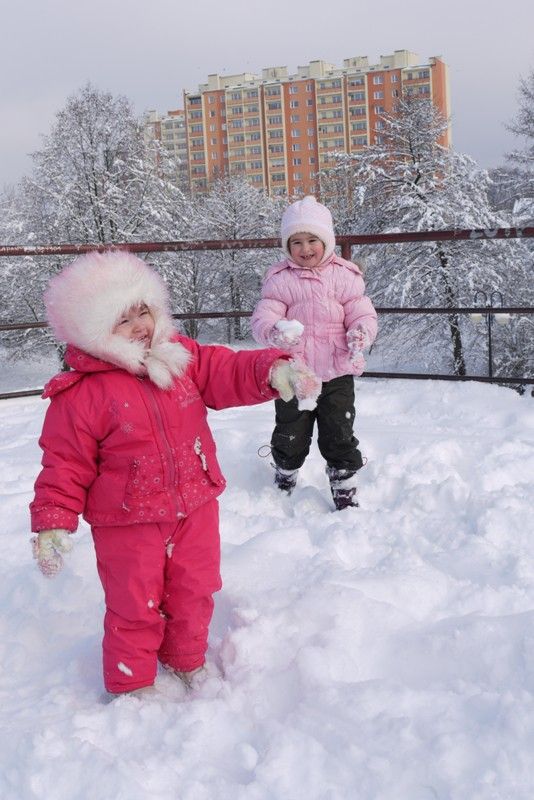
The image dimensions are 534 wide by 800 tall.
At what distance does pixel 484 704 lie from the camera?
1689 mm

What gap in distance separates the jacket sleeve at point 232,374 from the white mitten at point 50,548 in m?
0.57

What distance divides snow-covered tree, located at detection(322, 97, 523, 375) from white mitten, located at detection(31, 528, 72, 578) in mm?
17461

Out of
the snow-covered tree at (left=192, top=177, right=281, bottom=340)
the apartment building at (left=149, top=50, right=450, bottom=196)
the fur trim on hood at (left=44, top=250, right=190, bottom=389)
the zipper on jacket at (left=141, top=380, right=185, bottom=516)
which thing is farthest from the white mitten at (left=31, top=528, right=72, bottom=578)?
the apartment building at (left=149, top=50, right=450, bottom=196)

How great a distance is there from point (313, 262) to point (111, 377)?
4.88 feet

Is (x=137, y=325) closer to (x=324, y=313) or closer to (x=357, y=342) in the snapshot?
(x=357, y=342)

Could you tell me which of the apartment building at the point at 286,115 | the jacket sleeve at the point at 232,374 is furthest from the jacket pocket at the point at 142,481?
the apartment building at the point at 286,115

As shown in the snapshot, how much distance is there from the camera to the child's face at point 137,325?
2.04 m

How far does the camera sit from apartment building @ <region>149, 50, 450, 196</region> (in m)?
88.7

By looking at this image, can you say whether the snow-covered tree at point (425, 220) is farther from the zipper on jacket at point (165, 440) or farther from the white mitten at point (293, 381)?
the zipper on jacket at point (165, 440)

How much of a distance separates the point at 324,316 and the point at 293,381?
125 cm

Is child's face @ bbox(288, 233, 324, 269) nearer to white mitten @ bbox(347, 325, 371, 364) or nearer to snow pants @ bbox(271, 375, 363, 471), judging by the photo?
white mitten @ bbox(347, 325, 371, 364)

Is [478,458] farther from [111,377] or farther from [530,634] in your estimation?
[111,377]

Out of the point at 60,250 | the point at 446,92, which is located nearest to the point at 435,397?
the point at 60,250

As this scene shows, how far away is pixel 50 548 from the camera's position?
1.87 m
